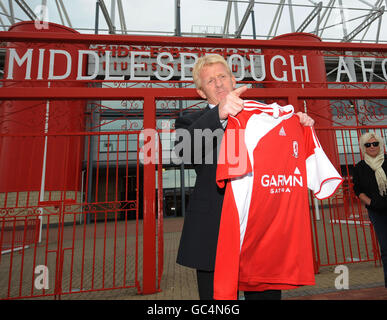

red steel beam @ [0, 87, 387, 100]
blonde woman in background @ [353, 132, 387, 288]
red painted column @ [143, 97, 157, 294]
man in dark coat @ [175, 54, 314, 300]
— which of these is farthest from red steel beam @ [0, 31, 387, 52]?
man in dark coat @ [175, 54, 314, 300]

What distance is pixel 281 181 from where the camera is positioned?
136 centimetres

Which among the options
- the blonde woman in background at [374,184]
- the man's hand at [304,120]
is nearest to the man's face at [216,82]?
the man's hand at [304,120]

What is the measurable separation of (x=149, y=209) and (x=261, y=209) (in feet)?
6.31

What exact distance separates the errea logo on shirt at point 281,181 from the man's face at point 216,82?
1.96 feet

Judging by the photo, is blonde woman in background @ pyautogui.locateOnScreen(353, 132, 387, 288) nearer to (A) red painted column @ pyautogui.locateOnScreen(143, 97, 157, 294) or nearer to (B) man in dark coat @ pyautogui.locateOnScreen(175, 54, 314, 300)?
(B) man in dark coat @ pyautogui.locateOnScreen(175, 54, 314, 300)

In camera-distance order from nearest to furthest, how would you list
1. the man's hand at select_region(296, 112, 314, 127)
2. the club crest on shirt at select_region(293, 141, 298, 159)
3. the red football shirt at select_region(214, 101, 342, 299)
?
the red football shirt at select_region(214, 101, 342, 299) → the club crest on shirt at select_region(293, 141, 298, 159) → the man's hand at select_region(296, 112, 314, 127)

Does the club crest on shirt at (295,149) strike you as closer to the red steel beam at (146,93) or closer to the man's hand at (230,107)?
the man's hand at (230,107)

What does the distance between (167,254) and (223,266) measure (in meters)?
4.70

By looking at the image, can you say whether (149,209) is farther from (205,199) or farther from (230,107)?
(230,107)

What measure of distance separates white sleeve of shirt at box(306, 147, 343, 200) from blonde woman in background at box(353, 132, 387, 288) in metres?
1.61

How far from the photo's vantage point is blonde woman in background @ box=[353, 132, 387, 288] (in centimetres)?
269

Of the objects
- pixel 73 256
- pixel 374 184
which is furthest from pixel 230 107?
pixel 73 256
